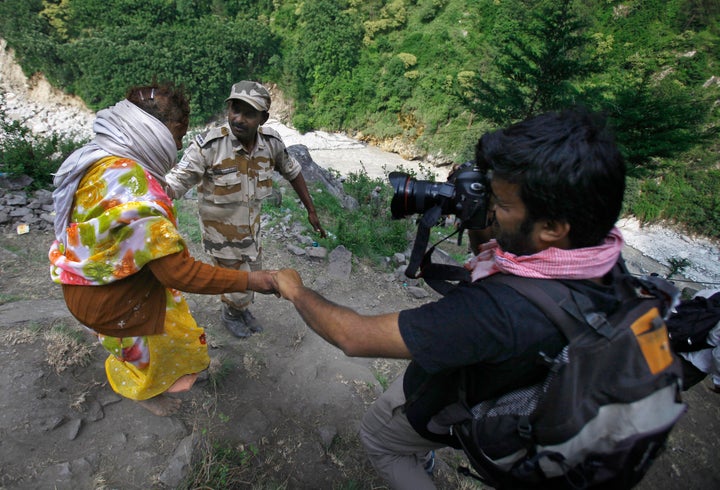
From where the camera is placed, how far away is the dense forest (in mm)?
17031

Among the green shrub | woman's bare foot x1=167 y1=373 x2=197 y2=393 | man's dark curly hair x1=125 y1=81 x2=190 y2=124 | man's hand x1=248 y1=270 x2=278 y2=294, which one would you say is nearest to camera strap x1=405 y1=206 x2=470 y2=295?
man's hand x1=248 y1=270 x2=278 y2=294

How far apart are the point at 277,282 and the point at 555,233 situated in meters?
1.04

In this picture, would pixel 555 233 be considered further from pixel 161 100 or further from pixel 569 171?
pixel 161 100

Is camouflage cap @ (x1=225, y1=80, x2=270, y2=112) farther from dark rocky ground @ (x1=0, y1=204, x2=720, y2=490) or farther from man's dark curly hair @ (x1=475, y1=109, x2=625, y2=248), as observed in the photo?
man's dark curly hair @ (x1=475, y1=109, x2=625, y2=248)

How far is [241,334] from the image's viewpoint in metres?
2.98

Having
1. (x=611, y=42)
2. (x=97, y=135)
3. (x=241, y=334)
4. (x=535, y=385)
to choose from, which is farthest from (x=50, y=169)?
(x=611, y=42)

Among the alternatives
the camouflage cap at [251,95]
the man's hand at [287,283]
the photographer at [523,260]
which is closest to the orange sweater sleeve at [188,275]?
the man's hand at [287,283]

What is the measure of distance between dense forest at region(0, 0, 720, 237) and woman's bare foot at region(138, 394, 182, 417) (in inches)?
571

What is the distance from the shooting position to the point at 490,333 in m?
0.95

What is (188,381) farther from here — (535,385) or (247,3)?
(247,3)

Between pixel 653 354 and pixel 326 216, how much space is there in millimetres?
4824

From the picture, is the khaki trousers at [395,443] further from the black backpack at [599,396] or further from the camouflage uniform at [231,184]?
the camouflage uniform at [231,184]

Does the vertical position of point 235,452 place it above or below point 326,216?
above

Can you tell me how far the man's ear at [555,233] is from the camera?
996 millimetres
